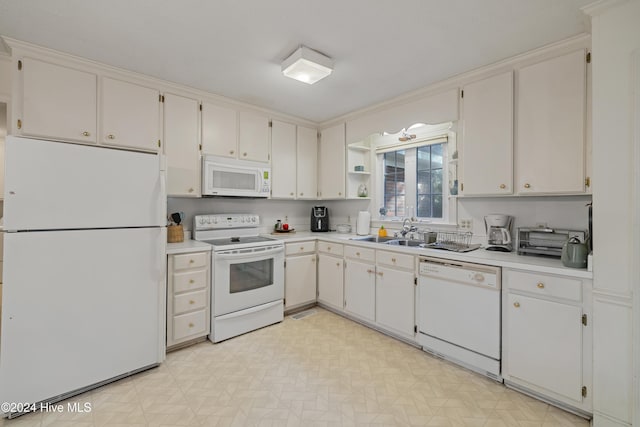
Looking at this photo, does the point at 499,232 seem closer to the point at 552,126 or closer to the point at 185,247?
the point at 552,126

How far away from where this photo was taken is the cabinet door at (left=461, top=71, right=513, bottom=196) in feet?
7.46

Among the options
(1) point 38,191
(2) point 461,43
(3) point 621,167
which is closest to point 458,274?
(3) point 621,167

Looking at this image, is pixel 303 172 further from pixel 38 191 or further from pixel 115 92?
pixel 38 191

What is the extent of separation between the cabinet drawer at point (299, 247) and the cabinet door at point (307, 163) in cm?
73

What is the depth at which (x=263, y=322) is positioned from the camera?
296cm

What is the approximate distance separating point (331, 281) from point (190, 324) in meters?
1.50

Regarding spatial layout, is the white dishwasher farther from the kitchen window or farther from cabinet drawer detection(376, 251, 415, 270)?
the kitchen window

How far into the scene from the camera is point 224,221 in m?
3.31

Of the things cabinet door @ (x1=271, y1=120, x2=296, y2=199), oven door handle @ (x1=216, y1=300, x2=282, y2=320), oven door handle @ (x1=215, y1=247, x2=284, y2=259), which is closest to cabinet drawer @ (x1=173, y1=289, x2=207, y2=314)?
oven door handle @ (x1=216, y1=300, x2=282, y2=320)

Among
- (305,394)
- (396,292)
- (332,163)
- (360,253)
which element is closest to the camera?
(305,394)

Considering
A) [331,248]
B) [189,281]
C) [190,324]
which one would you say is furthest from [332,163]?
[190,324]

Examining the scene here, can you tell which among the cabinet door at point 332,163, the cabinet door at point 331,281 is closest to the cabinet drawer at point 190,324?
the cabinet door at point 331,281

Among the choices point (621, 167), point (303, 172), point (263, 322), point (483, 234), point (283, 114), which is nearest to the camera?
point (621, 167)

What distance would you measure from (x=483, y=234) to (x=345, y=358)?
167 centimetres
